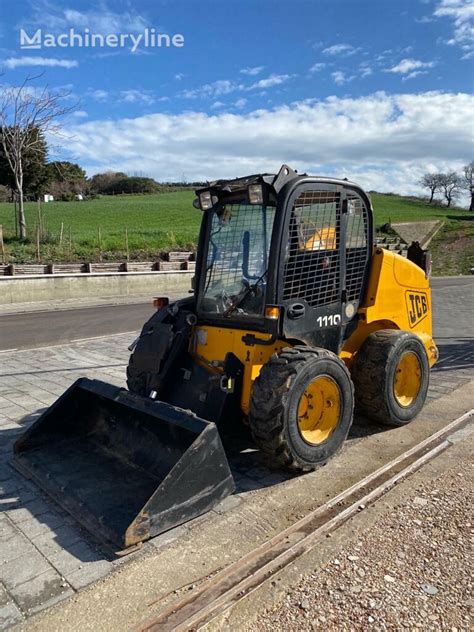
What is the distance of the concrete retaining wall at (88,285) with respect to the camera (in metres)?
19.4

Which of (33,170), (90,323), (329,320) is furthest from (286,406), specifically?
(33,170)

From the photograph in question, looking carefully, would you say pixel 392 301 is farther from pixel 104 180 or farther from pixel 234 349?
pixel 104 180

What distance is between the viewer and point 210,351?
4992 mm

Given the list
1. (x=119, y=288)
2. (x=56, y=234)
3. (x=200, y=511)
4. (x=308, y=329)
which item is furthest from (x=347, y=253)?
(x=56, y=234)

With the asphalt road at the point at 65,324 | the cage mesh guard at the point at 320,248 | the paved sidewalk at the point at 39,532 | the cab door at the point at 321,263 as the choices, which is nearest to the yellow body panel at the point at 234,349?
the cab door at the point at 321,263

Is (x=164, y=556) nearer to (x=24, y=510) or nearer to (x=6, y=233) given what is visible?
(x=24, y=510)

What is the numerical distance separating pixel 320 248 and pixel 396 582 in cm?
283

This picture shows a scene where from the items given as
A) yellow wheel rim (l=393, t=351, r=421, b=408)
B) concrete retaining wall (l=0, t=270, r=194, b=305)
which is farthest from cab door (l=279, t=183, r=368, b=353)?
concrete retaining wall (l=0, t=270, r=194, b=305)

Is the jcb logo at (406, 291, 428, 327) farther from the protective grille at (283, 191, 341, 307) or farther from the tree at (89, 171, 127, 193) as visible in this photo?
the tree at (89, 171, 127, 193)

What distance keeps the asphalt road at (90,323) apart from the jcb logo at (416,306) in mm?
5508

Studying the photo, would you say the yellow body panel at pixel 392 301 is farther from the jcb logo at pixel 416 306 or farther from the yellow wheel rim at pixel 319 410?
the yellow wheel rim at pixel 319 410

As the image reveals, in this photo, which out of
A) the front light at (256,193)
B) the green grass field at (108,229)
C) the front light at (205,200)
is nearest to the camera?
the front light at (256,193)

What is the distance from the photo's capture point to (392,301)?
5668mm

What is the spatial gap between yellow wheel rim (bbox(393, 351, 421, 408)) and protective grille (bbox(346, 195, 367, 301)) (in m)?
0.95
